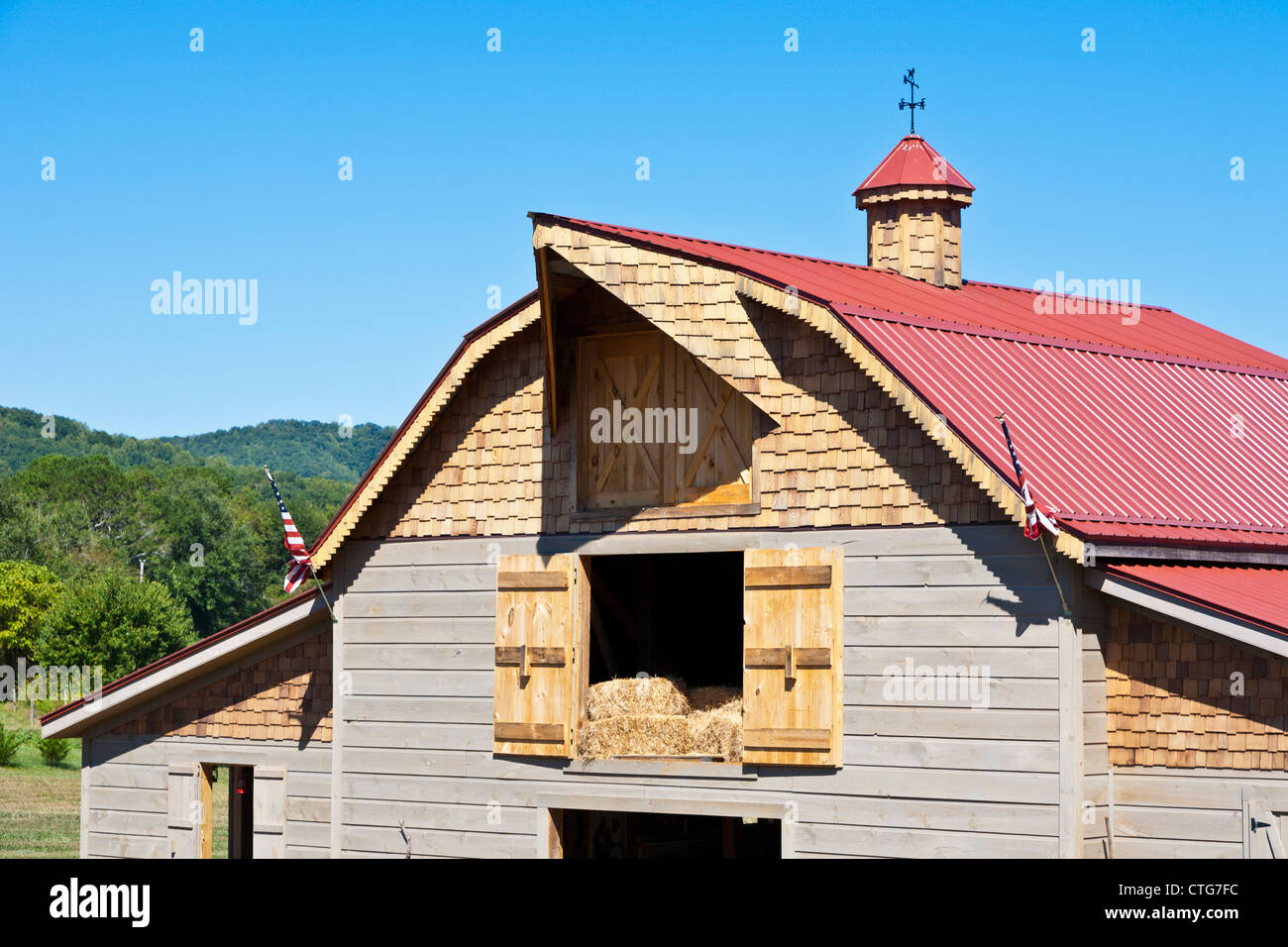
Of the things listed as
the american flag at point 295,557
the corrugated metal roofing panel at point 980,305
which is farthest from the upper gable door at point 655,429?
the american flag at point 295,557

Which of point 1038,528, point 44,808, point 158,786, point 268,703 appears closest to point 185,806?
point 158,786

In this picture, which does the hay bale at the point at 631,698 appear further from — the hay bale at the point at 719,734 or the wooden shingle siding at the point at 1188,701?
the wooden shingle siding at the point at 1188,701

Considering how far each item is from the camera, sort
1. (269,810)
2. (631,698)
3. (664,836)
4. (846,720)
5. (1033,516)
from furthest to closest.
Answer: (664,836) < (269,810) < (631,698) < (846,720) < (1033,516)

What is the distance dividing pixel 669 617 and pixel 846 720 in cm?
665

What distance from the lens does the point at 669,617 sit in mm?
24547

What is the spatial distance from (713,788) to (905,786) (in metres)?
2.40

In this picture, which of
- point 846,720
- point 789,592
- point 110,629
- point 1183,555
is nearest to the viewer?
point 1183,555

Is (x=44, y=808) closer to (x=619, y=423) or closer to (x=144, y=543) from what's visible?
(x=619, y=423)

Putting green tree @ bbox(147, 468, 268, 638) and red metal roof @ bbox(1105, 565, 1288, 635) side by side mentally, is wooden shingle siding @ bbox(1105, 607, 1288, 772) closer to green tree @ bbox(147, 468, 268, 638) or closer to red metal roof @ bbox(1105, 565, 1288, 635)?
Result: red metal roof @ bbox(1105, 565, 1288, 635)

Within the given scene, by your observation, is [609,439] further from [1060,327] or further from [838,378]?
[1060,327]

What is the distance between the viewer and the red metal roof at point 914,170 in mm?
24656

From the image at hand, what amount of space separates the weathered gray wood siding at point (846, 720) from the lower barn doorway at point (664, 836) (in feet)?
6.89

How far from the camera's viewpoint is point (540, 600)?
67.0 ft
